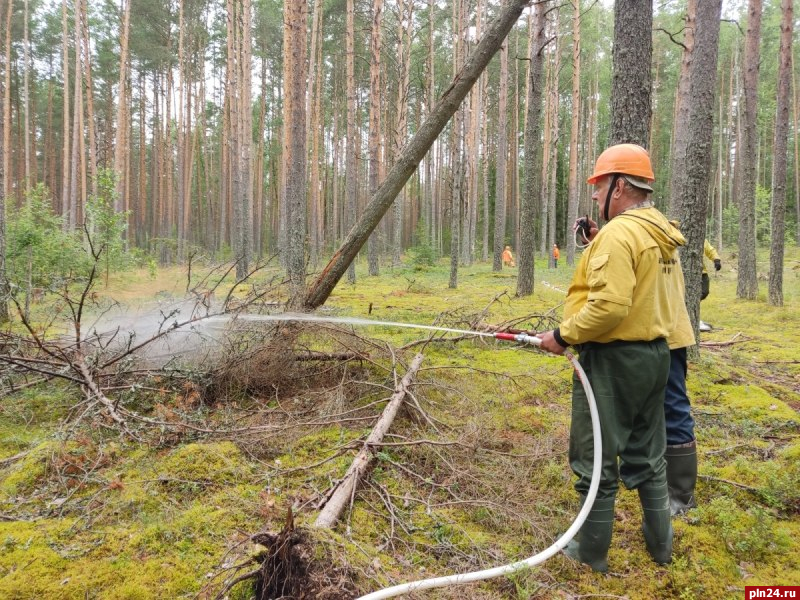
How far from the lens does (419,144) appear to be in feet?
16.5

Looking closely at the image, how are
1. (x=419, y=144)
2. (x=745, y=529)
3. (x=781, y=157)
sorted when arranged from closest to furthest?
(x=745, y=529)
(x=419, y=144)
(x=781, y=157)

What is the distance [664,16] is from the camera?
1121 inches

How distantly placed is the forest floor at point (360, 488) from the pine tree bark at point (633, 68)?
2930 mm

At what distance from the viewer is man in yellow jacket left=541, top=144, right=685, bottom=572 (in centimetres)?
237

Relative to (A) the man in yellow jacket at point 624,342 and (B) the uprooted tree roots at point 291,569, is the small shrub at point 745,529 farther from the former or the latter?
Result: (B) the uprooted tree roots at point 291,569

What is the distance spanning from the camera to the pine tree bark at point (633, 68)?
4691 millimetres

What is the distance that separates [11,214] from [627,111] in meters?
13.6

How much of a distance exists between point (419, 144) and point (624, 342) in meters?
3.41

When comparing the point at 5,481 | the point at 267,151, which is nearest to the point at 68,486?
the point at 5,481

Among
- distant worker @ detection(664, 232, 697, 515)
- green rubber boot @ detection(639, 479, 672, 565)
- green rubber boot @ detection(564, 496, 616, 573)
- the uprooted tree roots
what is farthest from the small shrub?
the uprooted tree roots

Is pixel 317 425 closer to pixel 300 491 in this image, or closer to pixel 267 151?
pixel 300 491

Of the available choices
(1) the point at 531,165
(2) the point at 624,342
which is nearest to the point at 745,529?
(2) the point at 624,342

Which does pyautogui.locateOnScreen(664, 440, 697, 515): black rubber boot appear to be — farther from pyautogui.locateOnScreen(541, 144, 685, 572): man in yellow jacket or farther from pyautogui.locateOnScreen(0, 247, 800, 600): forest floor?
pyautogui.locateOnScreen(541, 144, 685, 572): man in yellow jacket

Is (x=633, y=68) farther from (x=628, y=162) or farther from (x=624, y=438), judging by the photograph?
(x=624, y=438)
